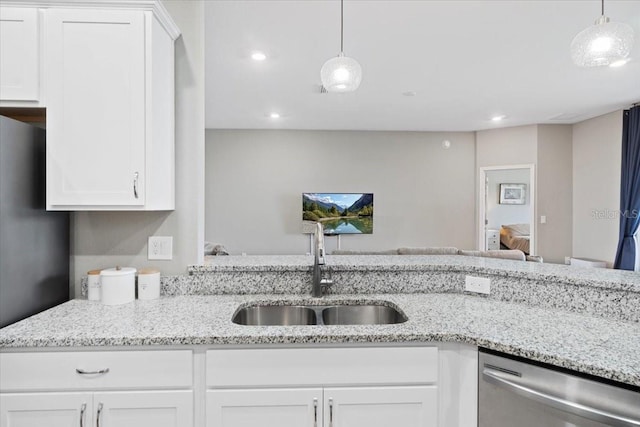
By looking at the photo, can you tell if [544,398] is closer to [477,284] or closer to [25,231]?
[477,284]

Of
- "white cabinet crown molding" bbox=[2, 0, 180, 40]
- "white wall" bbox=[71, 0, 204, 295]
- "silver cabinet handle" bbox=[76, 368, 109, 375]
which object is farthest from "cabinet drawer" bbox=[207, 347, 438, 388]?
"white cabinet crown molding" bbox=[2, 0, 180, 40]

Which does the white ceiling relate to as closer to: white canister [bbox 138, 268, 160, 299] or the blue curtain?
the blue curtain

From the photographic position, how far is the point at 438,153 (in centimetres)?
633

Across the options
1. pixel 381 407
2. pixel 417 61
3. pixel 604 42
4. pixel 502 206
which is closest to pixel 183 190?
pixel 381 407

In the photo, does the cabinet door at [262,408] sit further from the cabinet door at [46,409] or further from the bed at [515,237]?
the bed at [515,237]

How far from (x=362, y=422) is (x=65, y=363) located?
1031 mm

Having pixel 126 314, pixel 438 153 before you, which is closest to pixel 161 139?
pixel 126 314

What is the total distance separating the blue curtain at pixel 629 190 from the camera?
4578 mm

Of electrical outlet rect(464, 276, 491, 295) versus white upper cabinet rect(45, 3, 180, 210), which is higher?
white upper cabinet rect(45, 3, 180, 210)

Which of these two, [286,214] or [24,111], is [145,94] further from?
[286,214]

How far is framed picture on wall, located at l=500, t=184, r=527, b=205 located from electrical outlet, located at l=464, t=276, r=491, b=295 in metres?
5.16

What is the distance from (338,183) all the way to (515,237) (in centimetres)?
337

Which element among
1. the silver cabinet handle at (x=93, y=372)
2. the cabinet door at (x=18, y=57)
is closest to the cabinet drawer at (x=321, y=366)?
the silver cabinet handle at (x=93, y=372)

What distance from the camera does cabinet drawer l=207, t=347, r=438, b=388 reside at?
1160 millimetres
